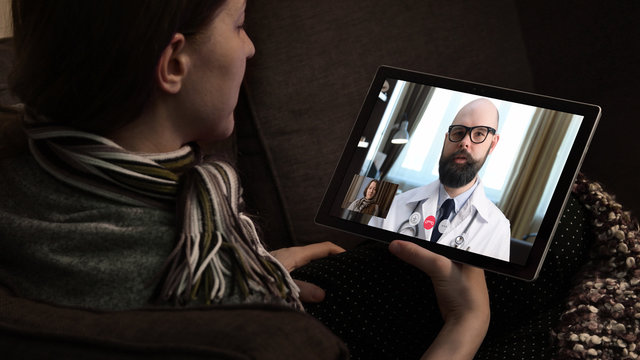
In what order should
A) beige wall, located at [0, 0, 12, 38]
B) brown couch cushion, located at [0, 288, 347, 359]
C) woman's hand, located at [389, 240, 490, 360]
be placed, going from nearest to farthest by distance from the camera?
1. brown couch cushion, located at [0, 288, 347, 359]
2. woman's hand, located at [389, 240, 490, 360]
3. beige wall, located at [0, 0, 12, 38]

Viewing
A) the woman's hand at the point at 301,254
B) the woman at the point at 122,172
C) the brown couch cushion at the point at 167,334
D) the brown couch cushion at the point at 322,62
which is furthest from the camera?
the brown couch cushion at the point at 322,62

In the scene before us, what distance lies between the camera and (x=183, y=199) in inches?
23.5

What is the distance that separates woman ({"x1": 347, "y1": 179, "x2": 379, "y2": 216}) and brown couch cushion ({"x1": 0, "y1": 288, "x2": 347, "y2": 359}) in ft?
1.18

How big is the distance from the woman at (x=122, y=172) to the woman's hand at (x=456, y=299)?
22 centimetres

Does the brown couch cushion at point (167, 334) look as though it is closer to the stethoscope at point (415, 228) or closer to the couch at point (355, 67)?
the stethoscope at point (415, 228)

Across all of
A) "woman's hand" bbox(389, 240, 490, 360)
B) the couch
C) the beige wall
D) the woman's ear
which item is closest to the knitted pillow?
"woman's hand" bbox(389, 240, 490, 360)

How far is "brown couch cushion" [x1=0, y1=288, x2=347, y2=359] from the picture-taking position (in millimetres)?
425

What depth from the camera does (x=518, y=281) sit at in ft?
2.83

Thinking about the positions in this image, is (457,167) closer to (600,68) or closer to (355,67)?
(355,67)

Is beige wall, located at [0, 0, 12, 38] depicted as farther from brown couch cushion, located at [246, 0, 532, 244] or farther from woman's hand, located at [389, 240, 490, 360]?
woman's hand, located at [389, 240, 490, 360]

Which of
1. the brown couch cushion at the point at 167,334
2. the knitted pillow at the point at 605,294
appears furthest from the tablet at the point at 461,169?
the brown couch cushion at the point at 167,334

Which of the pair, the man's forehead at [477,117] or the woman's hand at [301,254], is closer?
the man's forehead at [477,117]

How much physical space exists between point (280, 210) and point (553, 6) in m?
0.73

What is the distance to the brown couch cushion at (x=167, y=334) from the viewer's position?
425 millimetres
